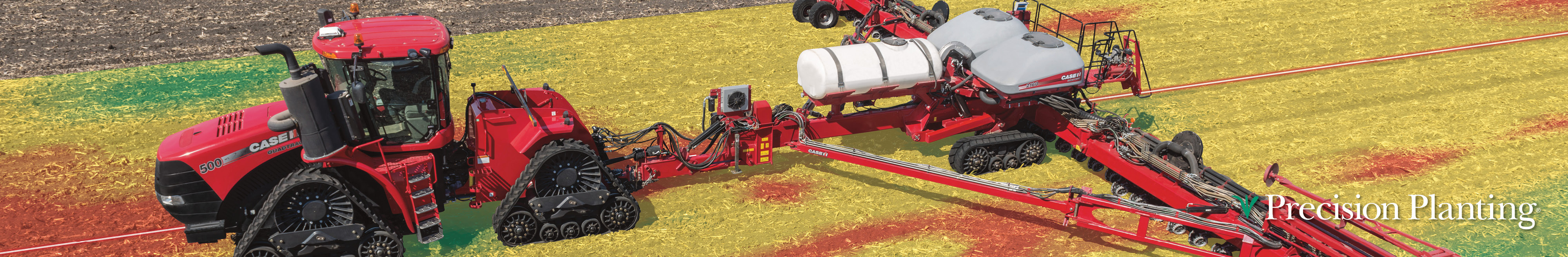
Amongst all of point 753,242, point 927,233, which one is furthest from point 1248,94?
point 753,242

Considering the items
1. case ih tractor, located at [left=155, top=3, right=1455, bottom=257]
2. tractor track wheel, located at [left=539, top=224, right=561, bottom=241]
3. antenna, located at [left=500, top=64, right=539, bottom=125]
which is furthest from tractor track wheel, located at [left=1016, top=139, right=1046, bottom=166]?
antenna, located at [left=500, top=64, right=539, bottom=125]

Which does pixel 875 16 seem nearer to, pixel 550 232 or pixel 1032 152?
pixel 1032 152

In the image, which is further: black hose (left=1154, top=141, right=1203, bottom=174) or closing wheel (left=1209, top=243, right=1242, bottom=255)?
black hose (left=1154, top=141, right=1203, bottom=174)

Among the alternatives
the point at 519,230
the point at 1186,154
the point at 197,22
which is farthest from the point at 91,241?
the point at 1186,154

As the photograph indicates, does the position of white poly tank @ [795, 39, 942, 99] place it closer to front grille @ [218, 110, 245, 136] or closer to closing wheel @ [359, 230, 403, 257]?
closing wheel @ [359, 230, 403, 257]

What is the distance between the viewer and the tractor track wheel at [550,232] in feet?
36.9

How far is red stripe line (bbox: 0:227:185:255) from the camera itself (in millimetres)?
11031

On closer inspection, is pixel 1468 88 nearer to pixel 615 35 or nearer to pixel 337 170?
pixel 615 35

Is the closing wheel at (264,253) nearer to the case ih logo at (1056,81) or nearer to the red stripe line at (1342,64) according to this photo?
the case ih logo at (1056,81)

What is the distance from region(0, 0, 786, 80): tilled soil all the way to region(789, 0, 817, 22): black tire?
2.20 m

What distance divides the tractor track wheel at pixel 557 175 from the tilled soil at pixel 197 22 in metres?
10.9

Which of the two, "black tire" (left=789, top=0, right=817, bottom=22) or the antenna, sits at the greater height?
the antenna

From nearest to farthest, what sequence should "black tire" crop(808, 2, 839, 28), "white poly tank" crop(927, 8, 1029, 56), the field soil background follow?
1. the field soil background
2. "white poly tank" crop(927, 8, 1029, 56)
3. "black tire" crop(808, 2, 839, 28)

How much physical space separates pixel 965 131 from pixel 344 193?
791 centimetres
